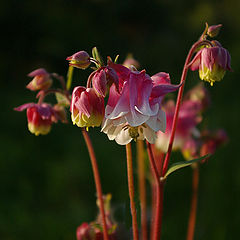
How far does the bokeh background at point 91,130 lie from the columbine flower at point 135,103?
266mm

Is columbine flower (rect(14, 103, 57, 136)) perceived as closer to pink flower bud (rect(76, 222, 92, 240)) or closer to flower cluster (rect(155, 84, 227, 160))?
pink flower bud (rect(76, 222, 92, 240))

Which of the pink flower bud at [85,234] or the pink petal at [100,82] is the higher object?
the pink petal at [100,82]

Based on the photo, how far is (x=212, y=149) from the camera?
126cm

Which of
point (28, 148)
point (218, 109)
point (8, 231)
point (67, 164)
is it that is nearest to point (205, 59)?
point (8, 231)

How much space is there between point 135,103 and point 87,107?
93mm

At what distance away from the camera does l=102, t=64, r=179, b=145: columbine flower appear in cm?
70

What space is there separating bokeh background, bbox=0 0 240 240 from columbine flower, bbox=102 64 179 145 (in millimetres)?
266

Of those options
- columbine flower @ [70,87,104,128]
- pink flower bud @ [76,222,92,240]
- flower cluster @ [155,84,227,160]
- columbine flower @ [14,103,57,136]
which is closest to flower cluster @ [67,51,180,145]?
columbine flower @ [70,87,104,128]

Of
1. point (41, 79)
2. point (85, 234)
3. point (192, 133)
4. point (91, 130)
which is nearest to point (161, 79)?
point (41, 79)

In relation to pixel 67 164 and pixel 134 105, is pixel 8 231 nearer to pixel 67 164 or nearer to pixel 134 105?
pixel 67 164

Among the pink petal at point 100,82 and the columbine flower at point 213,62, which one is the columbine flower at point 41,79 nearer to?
the pink petal at point 100,82

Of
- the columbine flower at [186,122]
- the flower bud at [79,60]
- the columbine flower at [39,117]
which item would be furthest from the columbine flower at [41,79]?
the columbine flower at [186,122]

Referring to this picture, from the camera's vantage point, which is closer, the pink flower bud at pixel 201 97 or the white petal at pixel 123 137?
the white petal at pixel 123 137

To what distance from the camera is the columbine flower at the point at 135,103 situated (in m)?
0.70
